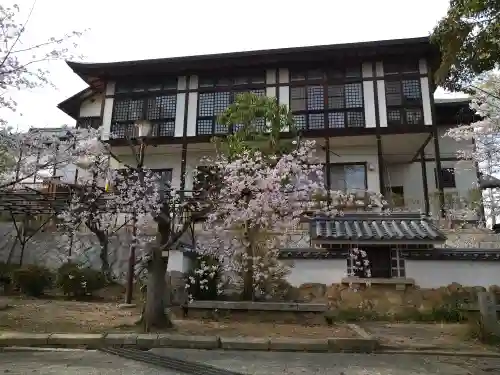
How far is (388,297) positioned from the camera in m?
11.8

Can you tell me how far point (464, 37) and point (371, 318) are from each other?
745cm

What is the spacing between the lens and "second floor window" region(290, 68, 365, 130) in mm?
20719

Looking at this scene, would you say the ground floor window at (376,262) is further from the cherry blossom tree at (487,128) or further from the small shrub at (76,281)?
the small shrub at (76,281)

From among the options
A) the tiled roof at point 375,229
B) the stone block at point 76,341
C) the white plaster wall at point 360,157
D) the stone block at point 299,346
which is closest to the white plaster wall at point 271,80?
the white plaster wall at point 360,157

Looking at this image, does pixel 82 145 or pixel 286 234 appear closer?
pixel 286 234

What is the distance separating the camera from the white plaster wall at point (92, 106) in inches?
993

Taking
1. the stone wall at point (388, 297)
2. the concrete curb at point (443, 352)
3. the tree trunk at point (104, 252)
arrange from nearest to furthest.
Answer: the concrete curb at point (443, 352) → the stone wall at point (388, 297) → the tree trunk at point (104, 252)

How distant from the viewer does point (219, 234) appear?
38.4 ft

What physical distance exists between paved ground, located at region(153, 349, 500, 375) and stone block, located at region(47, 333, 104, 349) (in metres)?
1.26

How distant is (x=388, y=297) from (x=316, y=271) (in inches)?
84.2

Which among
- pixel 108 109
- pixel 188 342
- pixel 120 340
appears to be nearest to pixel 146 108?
pixel 108 109

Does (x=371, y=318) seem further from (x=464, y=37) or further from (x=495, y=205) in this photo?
(x=495, y=205)

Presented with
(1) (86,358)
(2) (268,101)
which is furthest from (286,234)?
(1) (86,358)

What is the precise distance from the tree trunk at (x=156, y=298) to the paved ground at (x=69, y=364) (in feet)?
5.42
